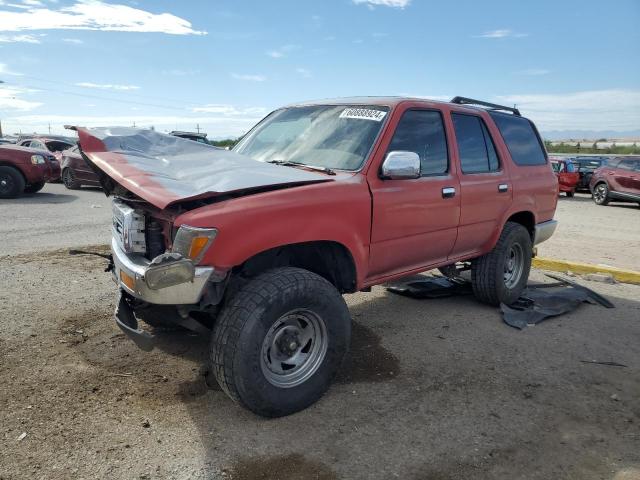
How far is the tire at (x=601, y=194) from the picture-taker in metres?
16.7

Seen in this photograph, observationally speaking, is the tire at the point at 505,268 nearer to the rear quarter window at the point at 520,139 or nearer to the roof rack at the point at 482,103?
the rear quarter window at the point at 520,139

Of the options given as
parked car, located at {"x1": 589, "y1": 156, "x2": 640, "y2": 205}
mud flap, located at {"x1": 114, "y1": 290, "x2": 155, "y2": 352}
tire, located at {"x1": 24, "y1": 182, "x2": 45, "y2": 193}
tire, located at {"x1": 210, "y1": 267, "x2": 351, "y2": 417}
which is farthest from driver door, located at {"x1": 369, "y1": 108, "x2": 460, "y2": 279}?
parked car, located at {"x1": 589, "y1": 156, "x2": 640, "y2": 205}

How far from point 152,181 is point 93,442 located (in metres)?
1.50

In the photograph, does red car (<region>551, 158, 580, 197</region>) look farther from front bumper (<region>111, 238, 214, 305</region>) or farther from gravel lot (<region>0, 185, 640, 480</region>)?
front bumper (<region>111, 238, 214, 305</region>)

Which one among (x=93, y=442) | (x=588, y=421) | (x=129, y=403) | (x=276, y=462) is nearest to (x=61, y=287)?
(x=129, y=403)

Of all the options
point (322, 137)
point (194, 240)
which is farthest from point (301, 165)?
point (194, 240)

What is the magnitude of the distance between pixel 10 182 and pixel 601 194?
17788 mm

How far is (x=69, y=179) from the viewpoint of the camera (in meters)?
15.5

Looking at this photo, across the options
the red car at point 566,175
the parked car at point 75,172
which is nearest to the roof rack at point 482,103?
the parked car at point 75,172

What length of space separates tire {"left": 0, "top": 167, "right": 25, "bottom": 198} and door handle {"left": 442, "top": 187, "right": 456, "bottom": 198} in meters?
12.0

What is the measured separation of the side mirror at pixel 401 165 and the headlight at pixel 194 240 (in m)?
1.38

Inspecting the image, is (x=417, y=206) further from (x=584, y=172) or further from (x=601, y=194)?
(x=584, y=172)

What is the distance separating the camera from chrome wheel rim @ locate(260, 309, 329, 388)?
3.08 meters

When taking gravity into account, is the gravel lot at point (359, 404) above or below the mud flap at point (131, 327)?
below
